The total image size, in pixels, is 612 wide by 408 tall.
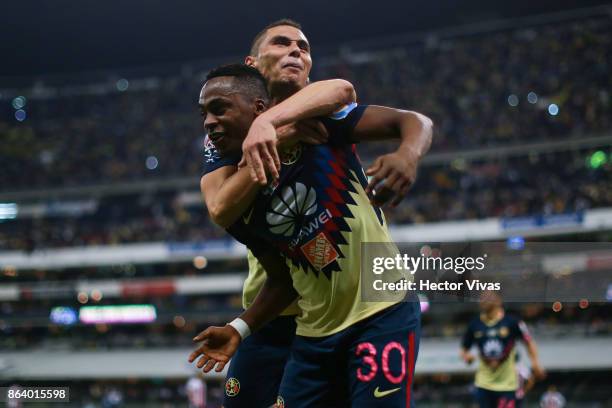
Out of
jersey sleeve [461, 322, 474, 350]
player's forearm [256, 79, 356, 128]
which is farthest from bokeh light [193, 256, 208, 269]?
player's forearm [256, 79, 356, 128]

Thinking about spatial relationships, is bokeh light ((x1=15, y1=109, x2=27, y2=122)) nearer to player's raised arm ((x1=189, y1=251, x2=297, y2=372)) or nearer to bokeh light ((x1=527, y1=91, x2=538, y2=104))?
bokeh light ((x1=527, y1=91, x2=538, y2=104))

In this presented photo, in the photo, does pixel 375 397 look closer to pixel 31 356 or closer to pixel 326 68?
pixel 31 356

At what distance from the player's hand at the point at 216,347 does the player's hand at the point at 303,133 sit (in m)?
1.03

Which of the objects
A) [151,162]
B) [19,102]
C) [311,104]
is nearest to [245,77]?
[311,104]

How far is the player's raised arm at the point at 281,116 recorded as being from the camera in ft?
8.51

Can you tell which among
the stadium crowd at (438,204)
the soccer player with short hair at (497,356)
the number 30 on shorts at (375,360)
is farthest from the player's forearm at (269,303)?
the stadium crowd at (438,204)

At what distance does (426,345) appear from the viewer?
26812 millimetres

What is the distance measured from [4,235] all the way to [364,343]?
3767cm

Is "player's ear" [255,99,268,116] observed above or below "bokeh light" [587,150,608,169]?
below

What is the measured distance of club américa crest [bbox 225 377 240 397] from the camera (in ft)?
13.5

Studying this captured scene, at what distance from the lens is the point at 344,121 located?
301 cm

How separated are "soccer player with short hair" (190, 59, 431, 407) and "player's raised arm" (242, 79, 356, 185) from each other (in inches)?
5.2

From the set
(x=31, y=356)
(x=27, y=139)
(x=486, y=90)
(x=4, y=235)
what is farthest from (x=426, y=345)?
(x=27, y=139)

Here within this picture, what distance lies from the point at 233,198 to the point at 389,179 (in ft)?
2.48
